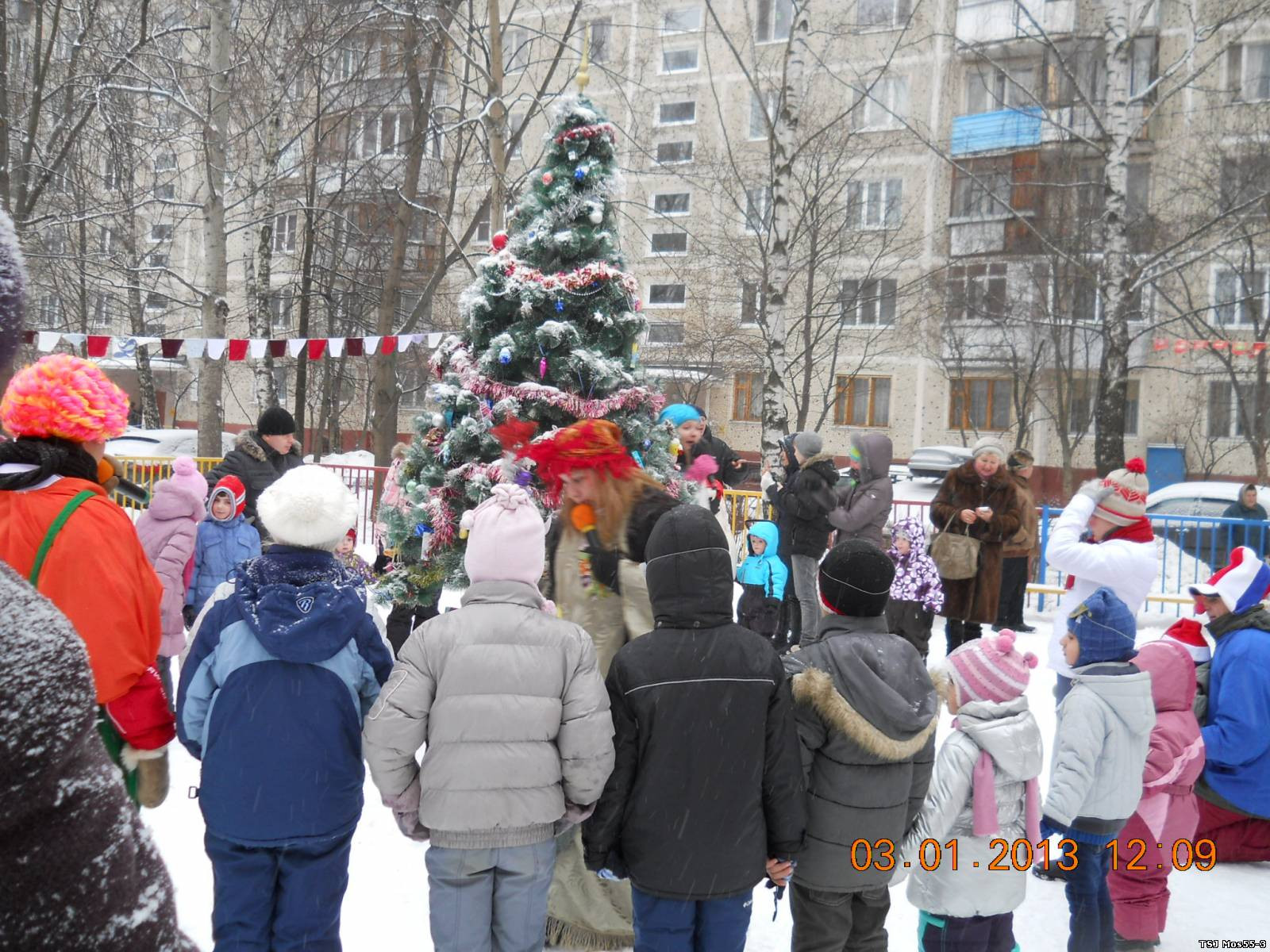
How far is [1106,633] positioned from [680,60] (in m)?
→ 32.2

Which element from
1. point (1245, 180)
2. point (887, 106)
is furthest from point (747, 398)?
point (1245, 180)

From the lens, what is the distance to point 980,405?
30531 millimetres

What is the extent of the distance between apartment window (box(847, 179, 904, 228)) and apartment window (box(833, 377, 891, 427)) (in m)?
5.27

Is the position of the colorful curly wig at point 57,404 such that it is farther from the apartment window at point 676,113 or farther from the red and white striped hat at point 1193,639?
the apartment window at point 676,113

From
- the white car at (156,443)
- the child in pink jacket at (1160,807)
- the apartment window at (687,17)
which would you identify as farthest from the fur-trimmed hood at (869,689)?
the apartment window at (687,17)

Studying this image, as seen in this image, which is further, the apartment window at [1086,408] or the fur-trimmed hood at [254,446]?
the apartment window at [1086,408]

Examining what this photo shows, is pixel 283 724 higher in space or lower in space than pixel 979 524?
lower

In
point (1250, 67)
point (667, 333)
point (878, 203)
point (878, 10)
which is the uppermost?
point (878, 10)

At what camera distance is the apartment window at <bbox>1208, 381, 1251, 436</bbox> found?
86.3 ft

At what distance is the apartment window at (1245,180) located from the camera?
20.7 metres

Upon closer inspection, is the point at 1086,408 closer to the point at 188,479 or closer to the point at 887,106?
the point at 887,106

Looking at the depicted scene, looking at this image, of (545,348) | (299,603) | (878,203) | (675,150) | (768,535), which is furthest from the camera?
(675,150)

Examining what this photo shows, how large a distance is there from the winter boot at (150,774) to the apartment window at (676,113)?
104ft

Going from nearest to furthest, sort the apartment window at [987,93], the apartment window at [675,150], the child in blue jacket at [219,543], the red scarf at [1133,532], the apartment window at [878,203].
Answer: the red scarf at [1133,532] → the child in blue jacket at [219,543] → the apartment window at [878,203] → the apartment window at [987,93] → the apartment window at [675,150]
